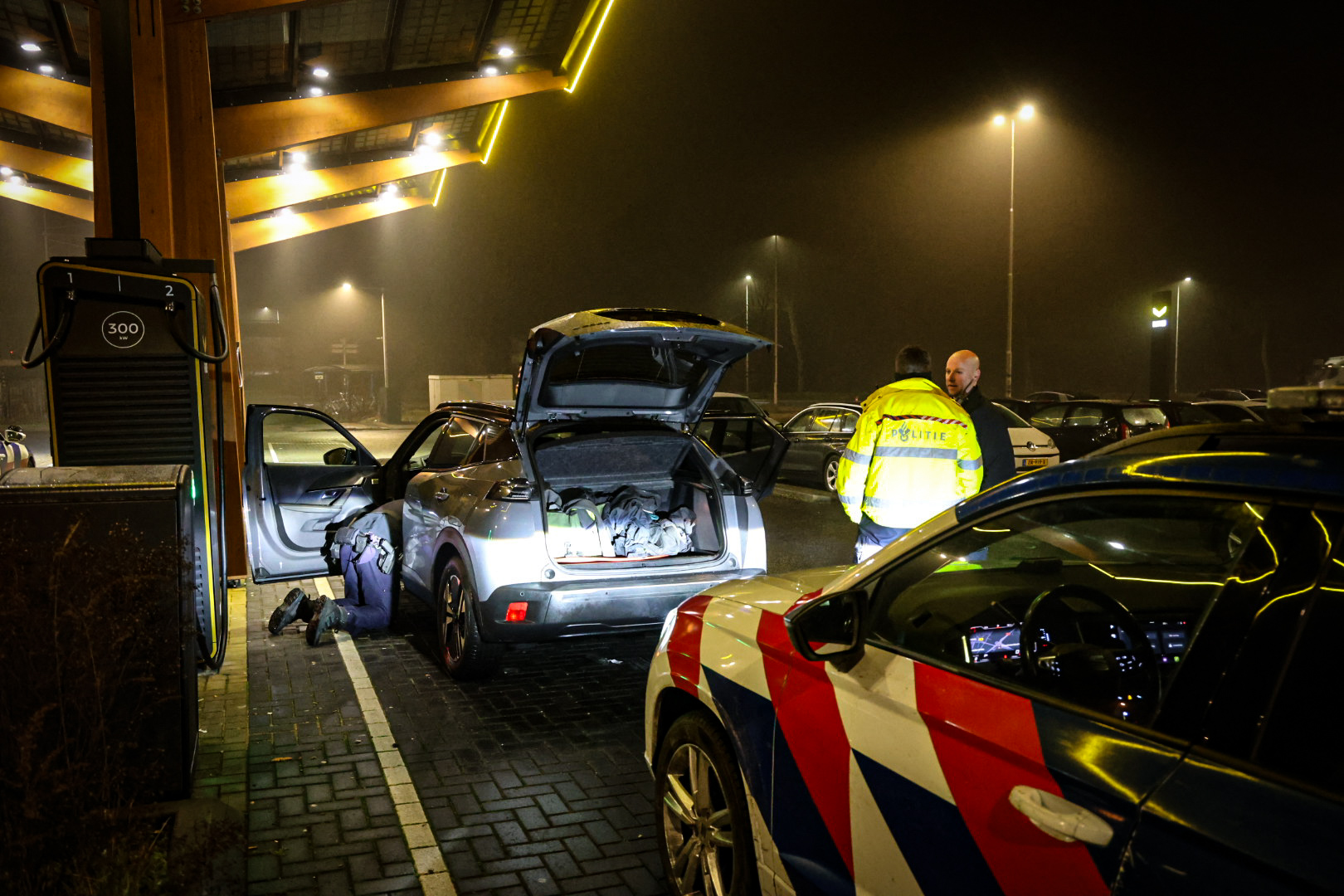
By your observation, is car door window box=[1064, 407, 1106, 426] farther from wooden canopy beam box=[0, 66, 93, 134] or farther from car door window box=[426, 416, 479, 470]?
wooden canopy beam box=[0, 66, 93, 134]

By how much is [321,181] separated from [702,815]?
979 inches

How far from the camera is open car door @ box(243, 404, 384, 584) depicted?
24.2 ft

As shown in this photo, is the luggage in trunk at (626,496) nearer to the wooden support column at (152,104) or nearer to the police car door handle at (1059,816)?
the police car door handle at (1059,816)

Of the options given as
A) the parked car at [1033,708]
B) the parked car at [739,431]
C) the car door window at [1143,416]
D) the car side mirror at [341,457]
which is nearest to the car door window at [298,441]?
the parked car at [739,431]

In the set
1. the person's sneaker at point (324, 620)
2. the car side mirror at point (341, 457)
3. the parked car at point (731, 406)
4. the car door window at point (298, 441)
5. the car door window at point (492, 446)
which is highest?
the parked car at point (731, 406)

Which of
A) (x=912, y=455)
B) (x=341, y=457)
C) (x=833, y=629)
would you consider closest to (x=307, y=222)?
(x=341, y=457)

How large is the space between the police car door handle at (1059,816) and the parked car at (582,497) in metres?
3.76

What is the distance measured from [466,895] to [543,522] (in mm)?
2403

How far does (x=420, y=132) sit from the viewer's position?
23859mm

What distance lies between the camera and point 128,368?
5484 mm

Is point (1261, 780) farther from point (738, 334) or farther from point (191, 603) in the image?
point (738, 334)

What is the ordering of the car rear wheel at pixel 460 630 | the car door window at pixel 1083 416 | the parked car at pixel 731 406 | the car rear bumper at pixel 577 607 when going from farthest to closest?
the car door window at pixel 1083 416 < the parked car at pixel 731 406 < the car rear wheel at pixel 460 630 < the car rear bumper at pixel 577 607

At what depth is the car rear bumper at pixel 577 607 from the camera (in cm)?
550

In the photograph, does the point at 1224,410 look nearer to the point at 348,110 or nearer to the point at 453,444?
the point at 453,444
